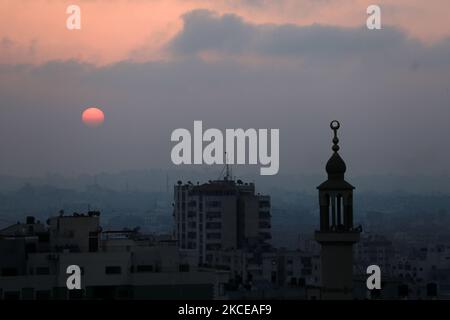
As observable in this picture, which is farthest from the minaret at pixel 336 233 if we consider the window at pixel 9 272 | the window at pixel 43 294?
the window at pixel 9 272

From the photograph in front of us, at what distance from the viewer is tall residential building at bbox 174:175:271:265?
184ft

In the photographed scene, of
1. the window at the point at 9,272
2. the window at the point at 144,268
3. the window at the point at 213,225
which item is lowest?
the window at the point at 9,272

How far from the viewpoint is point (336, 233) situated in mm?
15828

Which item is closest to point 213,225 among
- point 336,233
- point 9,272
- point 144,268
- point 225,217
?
point 225,217

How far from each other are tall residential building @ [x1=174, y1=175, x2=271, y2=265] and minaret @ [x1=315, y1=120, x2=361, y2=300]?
3862cm

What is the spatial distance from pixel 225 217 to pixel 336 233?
40.6 metres

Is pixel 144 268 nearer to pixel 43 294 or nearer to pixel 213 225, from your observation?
pixel 43 294

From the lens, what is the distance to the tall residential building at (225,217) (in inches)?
2208

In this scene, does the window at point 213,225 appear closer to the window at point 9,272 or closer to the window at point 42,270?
the window at point 9,272

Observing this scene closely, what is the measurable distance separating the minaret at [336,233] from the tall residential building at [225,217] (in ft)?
127

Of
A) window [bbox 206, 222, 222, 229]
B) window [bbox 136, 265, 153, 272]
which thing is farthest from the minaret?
window [bbox 206, 222, 222, 229]

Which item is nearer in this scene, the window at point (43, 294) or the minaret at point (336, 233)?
the minaret at point (336, 233)

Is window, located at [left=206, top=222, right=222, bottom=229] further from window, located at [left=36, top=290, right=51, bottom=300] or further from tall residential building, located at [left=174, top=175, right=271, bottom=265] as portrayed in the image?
window, located at [left=36, top=290, right=51, bottom=300]
